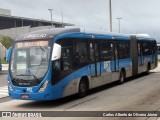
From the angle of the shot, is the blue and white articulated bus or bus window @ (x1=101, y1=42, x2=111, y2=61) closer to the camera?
the blue and white articulated bus

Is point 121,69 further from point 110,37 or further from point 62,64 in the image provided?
point 62,64

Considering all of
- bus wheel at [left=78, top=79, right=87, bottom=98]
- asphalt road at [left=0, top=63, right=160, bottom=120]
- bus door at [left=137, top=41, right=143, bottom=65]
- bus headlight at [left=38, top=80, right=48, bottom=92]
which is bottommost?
asphalt road at [left=0, top=63, right=160, bottom=120]

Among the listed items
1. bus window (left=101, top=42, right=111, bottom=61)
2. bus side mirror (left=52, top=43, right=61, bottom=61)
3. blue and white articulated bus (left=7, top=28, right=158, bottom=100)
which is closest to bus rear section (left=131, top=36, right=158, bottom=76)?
bus window (left=101, top=42, right=111, bottom=61)

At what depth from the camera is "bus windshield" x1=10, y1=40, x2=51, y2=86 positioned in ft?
44.2

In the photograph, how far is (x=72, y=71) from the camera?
48.1 ft

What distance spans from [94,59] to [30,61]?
4056mm

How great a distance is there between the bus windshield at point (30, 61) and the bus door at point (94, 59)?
332cm

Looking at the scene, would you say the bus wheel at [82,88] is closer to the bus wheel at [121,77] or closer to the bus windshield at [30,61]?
the bus windshield at [30,61]

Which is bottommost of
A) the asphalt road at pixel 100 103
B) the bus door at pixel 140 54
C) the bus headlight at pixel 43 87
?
the asphalt road at pixel 100 103

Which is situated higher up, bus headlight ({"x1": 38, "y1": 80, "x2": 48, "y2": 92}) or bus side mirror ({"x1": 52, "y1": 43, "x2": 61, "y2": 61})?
bus side mirror ({"x1": 52, "y1": 43, "x2": 61, "y2": 61})

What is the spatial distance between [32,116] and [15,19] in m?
116

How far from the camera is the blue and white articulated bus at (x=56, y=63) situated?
13398 mm

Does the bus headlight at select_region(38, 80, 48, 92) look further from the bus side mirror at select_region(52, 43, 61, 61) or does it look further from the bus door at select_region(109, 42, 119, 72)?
the bus door at select_region(109, 42, 119, 72)

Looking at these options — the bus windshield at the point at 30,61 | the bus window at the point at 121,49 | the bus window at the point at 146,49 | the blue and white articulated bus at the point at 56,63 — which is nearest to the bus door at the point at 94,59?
the blue and white articulated bus at the point at 56,63
